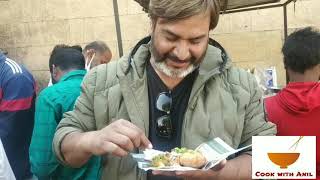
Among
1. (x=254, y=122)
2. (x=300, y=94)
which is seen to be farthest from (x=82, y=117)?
(x=300, y=94)

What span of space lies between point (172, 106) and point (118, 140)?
364 mm

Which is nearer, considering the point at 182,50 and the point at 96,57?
the point at 182,50

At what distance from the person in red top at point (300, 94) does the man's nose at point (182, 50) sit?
1.09m

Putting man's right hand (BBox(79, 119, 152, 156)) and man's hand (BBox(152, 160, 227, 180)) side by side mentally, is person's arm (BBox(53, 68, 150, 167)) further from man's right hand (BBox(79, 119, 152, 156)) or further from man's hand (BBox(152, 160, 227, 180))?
man's hand (BBox(152, 160, 227, 180))

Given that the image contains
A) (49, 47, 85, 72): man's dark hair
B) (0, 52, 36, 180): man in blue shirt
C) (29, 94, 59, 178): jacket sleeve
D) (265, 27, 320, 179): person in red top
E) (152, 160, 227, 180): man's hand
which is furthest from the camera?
(49, 47, 85, 72): man's dark hair

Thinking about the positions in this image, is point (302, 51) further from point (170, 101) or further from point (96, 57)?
point (96, 57)

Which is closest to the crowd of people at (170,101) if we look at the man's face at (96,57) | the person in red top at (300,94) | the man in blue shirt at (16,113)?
the person in red top at (300,94)

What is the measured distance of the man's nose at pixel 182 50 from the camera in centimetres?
194

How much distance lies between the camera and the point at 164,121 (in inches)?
77.4

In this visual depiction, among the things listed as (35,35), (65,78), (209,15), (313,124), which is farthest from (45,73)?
(209,15)

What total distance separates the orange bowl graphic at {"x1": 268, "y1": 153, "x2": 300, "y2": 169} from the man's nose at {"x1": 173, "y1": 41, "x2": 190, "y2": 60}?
1.96 ft

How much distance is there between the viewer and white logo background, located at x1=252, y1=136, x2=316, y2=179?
1488 millimetres

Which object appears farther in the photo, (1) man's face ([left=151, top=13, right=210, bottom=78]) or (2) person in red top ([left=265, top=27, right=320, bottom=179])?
(2) person in red top ([left=265, top=27, right=320, bottom=179])

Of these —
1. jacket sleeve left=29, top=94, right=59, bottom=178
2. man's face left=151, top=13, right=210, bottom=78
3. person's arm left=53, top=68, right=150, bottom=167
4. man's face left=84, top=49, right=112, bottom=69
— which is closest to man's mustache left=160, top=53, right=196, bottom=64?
man's face left=151, top=13, right=210, bottom=78
